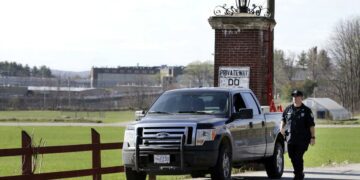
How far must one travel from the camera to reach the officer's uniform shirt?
49.6 feet

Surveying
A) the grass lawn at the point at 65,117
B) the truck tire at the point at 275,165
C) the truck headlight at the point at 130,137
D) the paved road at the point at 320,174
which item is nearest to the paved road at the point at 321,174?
the paved road at the point at 320,174

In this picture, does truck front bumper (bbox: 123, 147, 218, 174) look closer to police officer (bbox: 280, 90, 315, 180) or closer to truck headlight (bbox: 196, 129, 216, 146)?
truck headlight (bbox: 196, 129, 216, 146)

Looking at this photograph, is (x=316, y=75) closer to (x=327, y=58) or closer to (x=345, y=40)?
(x=327, y=58)

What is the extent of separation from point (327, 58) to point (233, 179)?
145 metres

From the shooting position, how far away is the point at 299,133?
15102 mm

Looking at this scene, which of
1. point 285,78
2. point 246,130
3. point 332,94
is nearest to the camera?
point 246,130

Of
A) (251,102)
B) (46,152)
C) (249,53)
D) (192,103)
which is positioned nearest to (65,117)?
(249,53)

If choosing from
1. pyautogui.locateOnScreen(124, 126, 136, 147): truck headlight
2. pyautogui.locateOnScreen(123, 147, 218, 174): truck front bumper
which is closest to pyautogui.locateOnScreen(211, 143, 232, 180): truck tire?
pyautogui.locateOnScreen(123, 147, 218, 174): truck front bumper

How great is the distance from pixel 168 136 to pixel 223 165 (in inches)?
50.5

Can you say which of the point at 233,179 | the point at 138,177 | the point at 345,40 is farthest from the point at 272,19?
the point at 345,40

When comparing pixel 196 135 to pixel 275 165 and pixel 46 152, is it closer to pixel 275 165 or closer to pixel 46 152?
pixel 46 152

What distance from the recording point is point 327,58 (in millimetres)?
159375

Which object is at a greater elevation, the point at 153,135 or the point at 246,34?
the point at 246,34

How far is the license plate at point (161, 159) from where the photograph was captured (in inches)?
557
